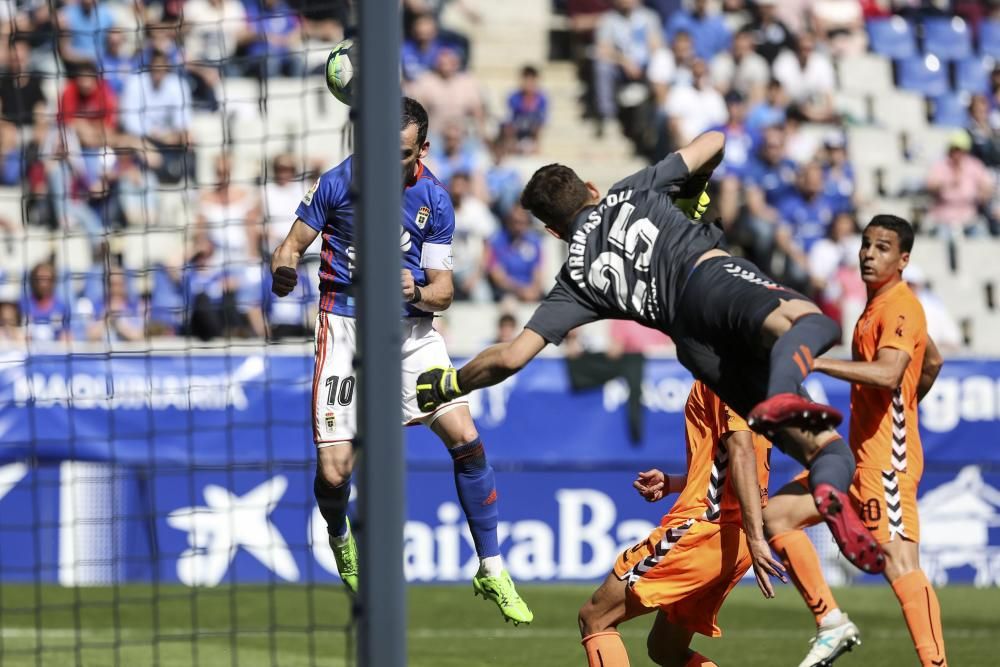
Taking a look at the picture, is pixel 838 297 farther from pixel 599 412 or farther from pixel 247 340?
pixel 247 340

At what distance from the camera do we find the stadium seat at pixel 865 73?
19391 millimetres

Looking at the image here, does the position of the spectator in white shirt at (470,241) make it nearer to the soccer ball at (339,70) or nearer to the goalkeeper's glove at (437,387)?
the soccer ball at (339,70)

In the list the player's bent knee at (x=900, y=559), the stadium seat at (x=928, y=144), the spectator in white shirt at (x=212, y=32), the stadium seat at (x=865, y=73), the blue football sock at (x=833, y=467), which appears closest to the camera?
the blue football sock at (x=833, y=467)

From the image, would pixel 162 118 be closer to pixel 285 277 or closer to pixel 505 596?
pixel 285 277

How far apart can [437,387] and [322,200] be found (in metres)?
1.66

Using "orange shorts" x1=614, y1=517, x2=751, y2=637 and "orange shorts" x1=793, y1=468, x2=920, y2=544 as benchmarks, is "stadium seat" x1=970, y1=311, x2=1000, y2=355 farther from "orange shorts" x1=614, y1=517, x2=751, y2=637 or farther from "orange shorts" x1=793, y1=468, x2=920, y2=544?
"orange shorts" x1=614, y1=517, x2=751, y2=637

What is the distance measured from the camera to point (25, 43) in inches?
624

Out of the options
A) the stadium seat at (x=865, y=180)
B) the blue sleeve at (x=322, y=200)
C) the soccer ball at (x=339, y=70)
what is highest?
the stadium seat at (x=865, y=180)

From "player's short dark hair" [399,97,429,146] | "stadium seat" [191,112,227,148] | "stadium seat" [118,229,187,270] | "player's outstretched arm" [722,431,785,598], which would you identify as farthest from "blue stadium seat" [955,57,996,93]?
"player's outstretched arm" [722,431,785,598]

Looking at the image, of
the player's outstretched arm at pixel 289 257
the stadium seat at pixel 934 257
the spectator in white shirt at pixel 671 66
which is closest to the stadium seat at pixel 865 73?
the spectator in white shirt at pixel 671 66

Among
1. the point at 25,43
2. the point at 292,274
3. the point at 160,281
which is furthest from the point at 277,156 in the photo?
the point at 292,274

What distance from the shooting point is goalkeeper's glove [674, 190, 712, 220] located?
7.38 metres

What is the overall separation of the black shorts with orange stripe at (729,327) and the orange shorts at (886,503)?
4.42 ft

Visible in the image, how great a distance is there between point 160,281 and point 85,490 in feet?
7.66
